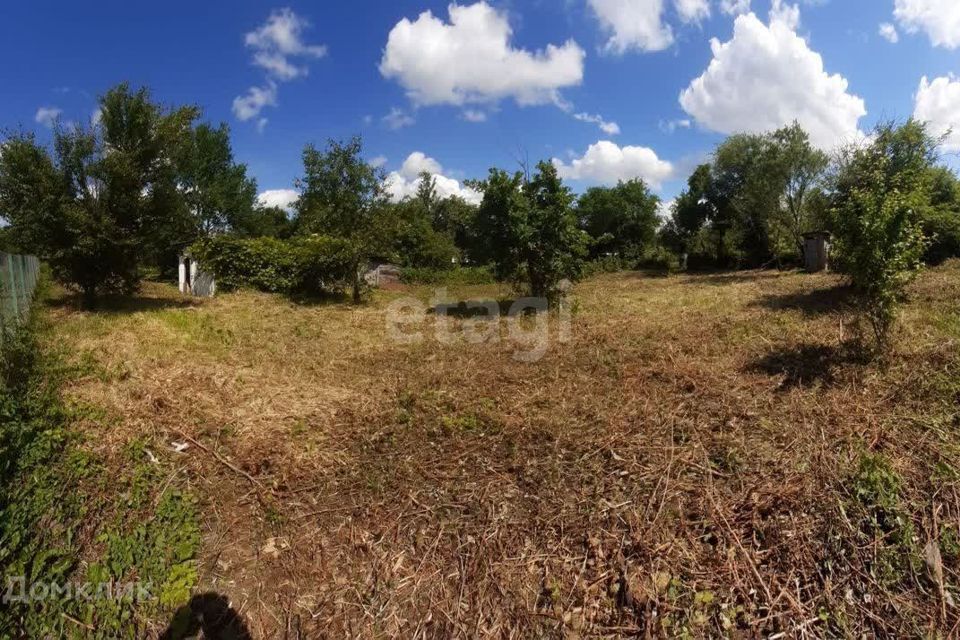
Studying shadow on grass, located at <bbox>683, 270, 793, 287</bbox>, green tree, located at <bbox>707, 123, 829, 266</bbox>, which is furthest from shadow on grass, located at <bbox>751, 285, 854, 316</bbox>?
green tree, located at <bbox>707, 123, 829, 266</bbox>

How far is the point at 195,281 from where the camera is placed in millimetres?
16109

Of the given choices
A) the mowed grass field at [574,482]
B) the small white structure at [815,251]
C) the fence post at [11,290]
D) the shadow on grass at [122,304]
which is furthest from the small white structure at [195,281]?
the small white structure at [815,251]

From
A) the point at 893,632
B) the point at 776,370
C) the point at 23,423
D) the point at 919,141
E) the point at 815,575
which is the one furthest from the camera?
the point at 919,141

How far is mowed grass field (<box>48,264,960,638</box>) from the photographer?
3.07 m

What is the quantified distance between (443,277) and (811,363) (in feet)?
76.6

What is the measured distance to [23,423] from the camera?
4691 millimetres

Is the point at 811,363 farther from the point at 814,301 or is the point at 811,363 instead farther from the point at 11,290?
Result: the point at 11,290

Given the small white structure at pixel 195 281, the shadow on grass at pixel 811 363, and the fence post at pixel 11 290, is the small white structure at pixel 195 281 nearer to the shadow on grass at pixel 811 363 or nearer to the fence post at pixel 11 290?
the fence post at pixel 11 290

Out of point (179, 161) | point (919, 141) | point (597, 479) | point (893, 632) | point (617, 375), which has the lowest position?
point (893, 632)

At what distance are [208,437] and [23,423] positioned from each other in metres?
1.66

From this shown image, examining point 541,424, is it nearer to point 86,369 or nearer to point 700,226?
point 86,369

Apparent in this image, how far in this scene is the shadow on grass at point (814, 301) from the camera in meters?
9.53

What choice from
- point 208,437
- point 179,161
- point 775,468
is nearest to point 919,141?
point 775,468

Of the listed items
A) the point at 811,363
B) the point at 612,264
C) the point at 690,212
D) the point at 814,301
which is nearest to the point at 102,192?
the point at 811,363
